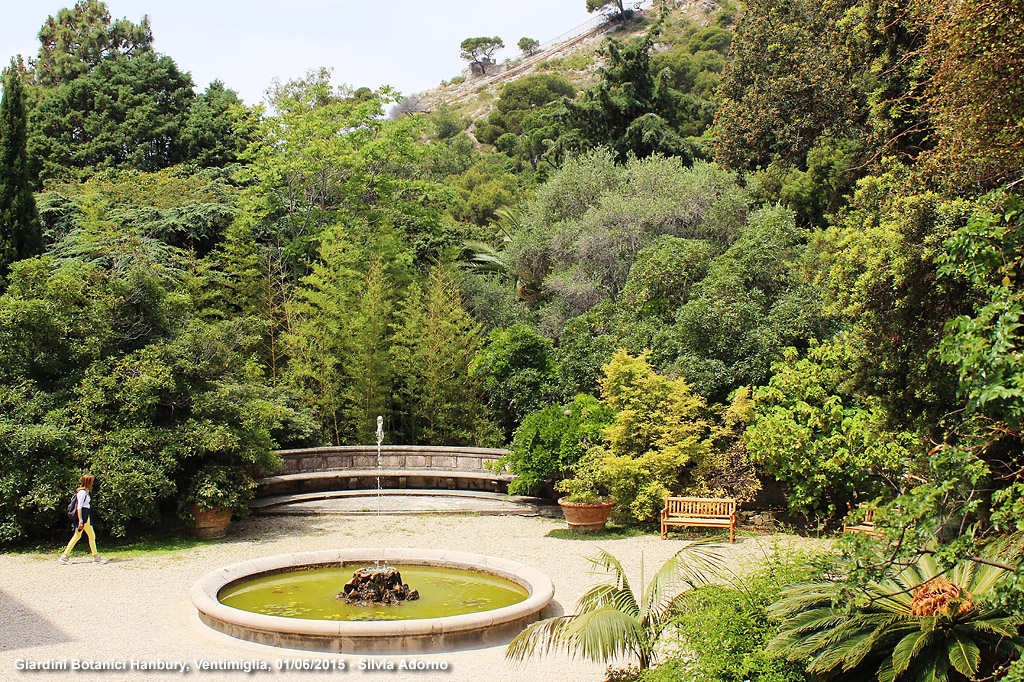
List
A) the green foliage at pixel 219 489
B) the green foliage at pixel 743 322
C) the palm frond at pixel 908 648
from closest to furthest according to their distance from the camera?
the palm frond at pixel 908 648
the green foliage at pixel 219 489
the green foliage at pixel 743 322

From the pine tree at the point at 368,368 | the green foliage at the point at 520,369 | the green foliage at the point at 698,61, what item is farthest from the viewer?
the green foliage at the point at 698,61

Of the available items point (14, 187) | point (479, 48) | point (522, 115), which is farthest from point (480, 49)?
point (14, 187)

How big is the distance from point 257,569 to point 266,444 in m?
3.96

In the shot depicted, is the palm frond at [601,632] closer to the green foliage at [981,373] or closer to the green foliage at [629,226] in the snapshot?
the green foliage at [981,373]

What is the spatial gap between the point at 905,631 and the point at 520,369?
12.0m

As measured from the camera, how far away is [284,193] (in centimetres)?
2259

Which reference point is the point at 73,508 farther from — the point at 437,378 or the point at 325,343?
the point at 437,378

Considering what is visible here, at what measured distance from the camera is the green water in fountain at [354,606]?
8.45 metres

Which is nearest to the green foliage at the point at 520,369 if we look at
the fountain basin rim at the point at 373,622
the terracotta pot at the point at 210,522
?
the terracotta pot at the point at 210,522

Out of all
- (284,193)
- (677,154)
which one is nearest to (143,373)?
(284,193)

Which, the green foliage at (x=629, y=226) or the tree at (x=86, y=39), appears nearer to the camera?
the green foliage at (x=629, y=226)

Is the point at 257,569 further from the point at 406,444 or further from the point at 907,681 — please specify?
the point at 406,444

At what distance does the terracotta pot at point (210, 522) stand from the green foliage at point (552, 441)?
15.9 ft

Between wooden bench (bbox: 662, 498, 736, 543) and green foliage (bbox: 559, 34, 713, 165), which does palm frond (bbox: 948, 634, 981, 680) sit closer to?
wooden bench (bbox: 662, 498, 736, 543)
